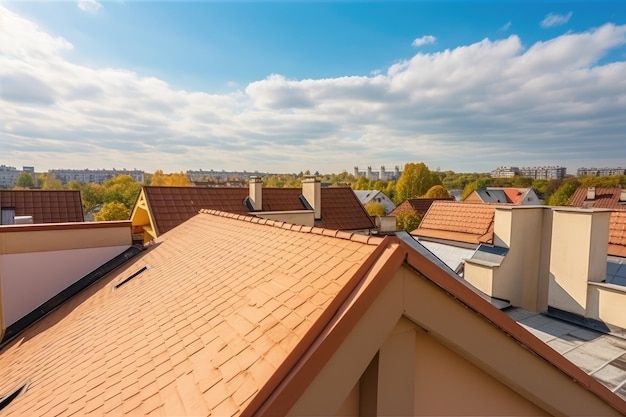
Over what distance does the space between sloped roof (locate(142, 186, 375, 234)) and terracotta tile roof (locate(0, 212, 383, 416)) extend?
9.19 metres

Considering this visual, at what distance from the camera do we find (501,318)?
247 centimetres

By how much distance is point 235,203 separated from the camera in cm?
1709

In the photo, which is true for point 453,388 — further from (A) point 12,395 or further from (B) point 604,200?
(B) point 604,200

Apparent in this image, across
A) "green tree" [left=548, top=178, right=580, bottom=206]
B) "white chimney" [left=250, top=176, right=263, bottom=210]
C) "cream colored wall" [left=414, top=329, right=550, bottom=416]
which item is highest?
"white chimney" [left=250, top=176, right=263, bottom=210]

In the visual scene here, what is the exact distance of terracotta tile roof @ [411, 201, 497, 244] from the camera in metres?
10.6

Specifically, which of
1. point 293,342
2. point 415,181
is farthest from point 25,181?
point 293,342

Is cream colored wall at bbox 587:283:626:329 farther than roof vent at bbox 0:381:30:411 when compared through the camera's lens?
Yes

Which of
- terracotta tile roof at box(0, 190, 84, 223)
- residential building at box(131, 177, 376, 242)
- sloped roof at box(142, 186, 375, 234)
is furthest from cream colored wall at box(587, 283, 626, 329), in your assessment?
terracotta tile roof at box(0, 190, 84, 223)

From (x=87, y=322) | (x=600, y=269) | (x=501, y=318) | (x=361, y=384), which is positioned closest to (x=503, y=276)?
(x=600, y=269)

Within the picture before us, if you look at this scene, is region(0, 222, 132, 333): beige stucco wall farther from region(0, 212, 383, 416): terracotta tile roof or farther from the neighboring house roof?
the neighboring house roof

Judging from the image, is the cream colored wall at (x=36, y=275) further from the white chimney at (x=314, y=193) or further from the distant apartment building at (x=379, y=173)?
the distant apartment building at (x=379, y=173)

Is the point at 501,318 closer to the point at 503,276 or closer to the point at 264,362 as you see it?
the point at 264,362

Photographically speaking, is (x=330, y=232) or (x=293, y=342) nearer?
(x=293, y=342)

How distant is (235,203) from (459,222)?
34.5 feet
